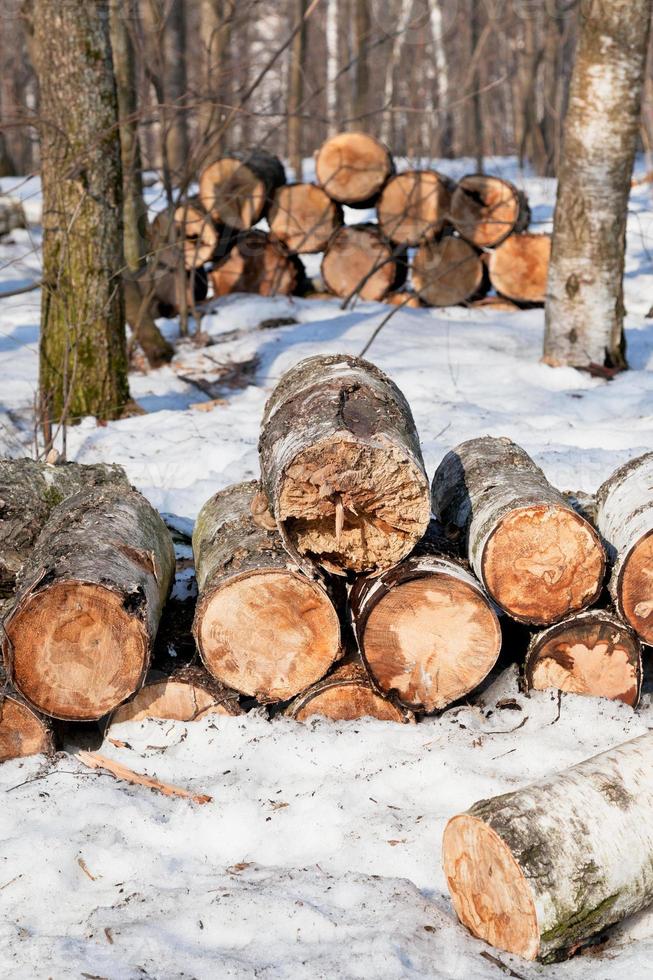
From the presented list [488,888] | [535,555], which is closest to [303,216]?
[535,555]

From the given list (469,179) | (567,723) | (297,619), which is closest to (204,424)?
(297,619)

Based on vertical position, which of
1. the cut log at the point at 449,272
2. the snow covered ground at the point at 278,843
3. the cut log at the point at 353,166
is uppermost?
the cut log at the point at 353,166

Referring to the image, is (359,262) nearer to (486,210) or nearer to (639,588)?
(486,210)

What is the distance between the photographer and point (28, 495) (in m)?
3.66

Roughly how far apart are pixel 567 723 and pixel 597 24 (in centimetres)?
479

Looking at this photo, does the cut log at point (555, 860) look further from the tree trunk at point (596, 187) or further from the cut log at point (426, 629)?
the tree trunk at point (596, 187)

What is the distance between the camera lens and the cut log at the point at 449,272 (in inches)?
325

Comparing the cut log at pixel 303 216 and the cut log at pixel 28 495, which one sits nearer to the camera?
the cut log at pixel 28 495

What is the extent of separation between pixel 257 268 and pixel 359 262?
958 millimetres

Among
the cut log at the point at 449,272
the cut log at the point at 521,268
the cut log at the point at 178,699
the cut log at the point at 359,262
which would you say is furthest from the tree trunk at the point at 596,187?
the cut log at the point at 178,699

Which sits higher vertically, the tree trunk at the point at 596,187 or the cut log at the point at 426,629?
the tree trunk at the point at 596,187

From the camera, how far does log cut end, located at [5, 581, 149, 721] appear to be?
9.56 feet

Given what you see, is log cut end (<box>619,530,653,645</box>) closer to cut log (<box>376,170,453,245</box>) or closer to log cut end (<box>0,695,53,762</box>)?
log cut end (<box>0,695,53,762</box>)

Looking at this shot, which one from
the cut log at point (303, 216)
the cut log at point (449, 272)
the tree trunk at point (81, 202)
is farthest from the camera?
the cut log at point (303, 216)
